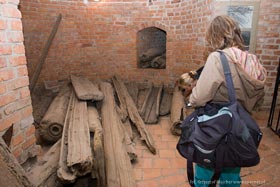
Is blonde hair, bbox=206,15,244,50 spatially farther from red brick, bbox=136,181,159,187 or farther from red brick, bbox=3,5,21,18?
red brick, bbox=136,181,159,187

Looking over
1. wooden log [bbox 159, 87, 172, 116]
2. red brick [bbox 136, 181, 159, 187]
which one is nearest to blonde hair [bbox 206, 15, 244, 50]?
red brick [bbox 136, 181, 159, 187]

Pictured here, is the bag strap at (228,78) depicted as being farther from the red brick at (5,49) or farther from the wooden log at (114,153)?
the red brick at (5,49)

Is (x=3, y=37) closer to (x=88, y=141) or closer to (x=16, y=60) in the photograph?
(x=16, y=60)

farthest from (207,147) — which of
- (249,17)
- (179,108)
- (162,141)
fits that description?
(249,17)

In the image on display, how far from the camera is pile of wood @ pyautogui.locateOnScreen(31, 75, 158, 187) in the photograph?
78.4 inches

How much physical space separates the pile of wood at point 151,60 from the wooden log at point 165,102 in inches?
31.9

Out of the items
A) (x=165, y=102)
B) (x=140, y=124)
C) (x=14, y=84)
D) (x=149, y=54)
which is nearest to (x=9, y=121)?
(x=14, y=84)

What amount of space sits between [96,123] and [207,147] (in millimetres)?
1771

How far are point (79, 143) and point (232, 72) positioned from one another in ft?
5.47

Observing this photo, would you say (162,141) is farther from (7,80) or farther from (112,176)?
(7,80)

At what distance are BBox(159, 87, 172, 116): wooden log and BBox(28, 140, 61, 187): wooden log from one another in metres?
2.71

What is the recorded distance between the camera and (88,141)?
2.36m

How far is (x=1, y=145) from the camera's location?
1293 millimetres

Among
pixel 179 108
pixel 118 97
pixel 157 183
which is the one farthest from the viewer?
pixel 118 97
